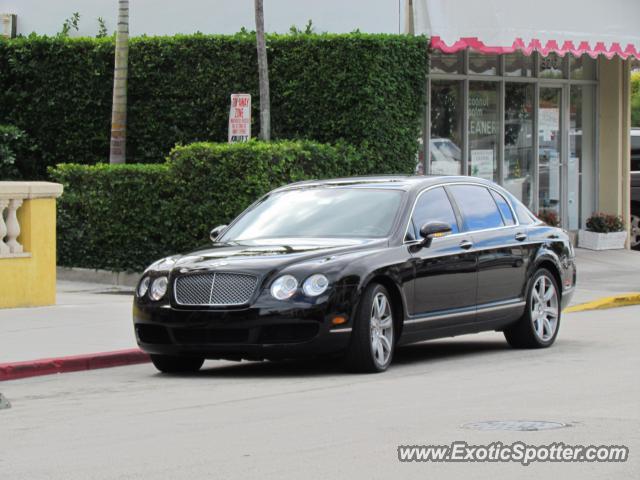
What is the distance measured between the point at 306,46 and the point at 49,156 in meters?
5.15

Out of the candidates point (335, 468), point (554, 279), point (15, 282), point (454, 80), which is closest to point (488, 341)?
point (554, 279)

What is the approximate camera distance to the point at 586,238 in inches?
1068

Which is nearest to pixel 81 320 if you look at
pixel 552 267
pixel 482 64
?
pixel 552 267

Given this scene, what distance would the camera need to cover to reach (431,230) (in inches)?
462

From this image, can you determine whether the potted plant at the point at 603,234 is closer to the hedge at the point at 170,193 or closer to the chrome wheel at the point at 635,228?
the chrome wheel at the point at 635,228

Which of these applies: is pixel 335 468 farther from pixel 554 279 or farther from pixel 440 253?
pixel 554 279

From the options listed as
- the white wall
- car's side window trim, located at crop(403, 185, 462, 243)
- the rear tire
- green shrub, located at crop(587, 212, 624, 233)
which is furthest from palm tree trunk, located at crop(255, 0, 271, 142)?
the rear tire

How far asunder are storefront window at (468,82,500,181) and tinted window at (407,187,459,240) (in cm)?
1283

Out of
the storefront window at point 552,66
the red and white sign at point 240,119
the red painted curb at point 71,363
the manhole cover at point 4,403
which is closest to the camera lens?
the manhole cover at point 4,403

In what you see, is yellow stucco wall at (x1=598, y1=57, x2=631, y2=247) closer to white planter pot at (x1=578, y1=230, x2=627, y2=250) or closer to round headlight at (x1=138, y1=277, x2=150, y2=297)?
white planter pot at (x1=578, y1=230, x2=627, y2=250)

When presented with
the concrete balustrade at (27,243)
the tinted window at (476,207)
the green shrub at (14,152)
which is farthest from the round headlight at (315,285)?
the green shrub at (14,152)

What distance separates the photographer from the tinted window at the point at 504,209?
13.2 meters

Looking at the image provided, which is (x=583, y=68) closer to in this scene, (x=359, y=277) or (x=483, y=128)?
(x=483, y=128)

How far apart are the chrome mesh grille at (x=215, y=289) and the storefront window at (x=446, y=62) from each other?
13.9 m
